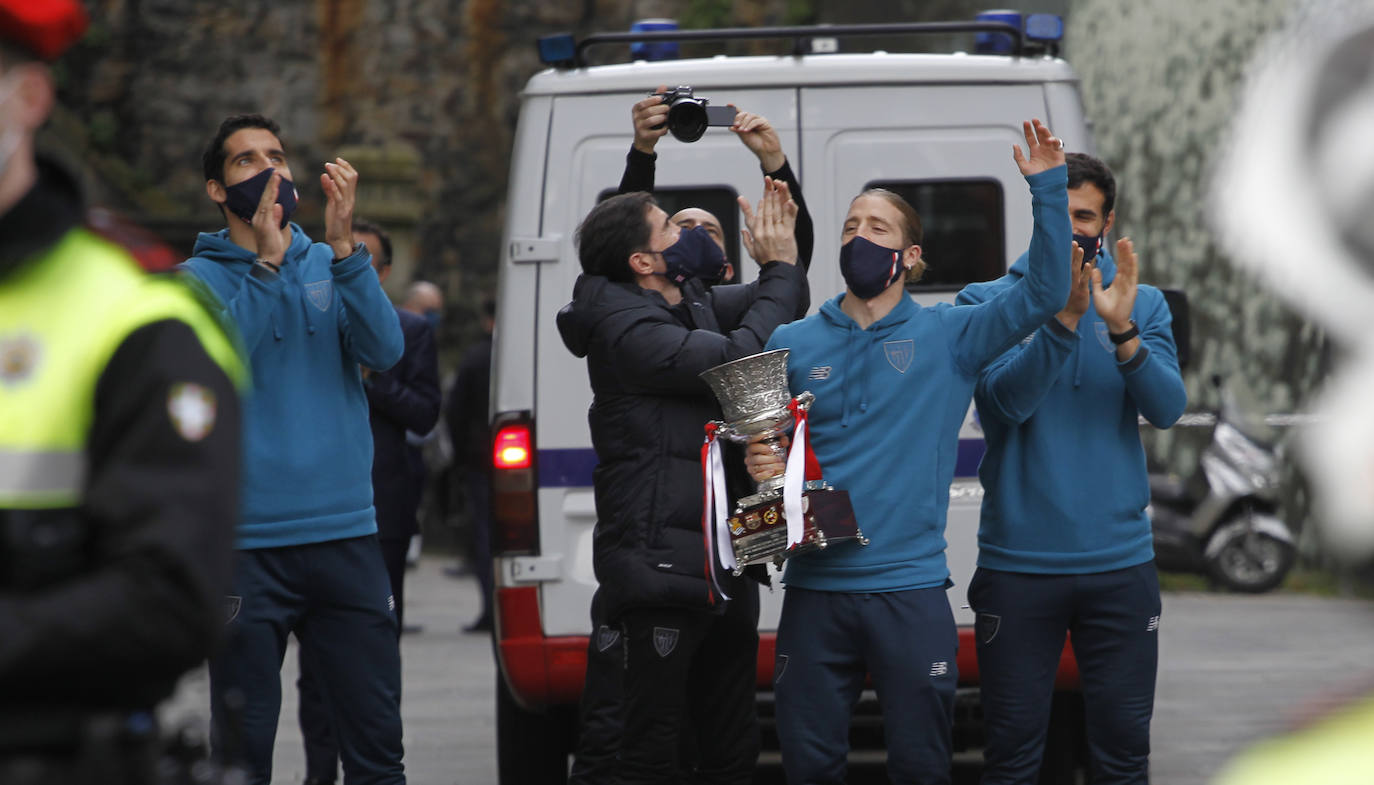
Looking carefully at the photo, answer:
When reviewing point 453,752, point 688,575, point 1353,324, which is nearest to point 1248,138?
point 1353,324

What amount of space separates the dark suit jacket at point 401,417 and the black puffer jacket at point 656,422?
1819 millimetres

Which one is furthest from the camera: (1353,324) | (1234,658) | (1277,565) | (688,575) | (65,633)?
(1277,565)

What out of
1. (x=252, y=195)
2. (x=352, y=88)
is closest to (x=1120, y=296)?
(x=252, y=195)

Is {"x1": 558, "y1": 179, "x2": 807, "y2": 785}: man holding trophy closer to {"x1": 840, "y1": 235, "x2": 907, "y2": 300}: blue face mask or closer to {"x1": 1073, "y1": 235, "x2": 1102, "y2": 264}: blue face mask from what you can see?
{"x1": 840, "y1": 235, "x2": 907, "y2": 300}: blue face mask

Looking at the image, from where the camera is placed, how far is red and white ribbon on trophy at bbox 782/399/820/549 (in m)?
4.05

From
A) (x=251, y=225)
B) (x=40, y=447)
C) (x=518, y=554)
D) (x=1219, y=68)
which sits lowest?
(x=518, y=554)

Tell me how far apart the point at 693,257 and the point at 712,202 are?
0.87 metres

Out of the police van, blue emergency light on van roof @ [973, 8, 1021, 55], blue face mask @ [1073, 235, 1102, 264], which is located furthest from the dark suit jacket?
blue face mask @ [1073, 235, 1102, 264]

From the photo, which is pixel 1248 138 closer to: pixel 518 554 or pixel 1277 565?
pixel 518 554

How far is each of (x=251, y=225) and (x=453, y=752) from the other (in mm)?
3372

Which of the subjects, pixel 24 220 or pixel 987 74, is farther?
pixel 987 74

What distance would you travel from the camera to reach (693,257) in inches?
185

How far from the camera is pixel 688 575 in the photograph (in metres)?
4.45

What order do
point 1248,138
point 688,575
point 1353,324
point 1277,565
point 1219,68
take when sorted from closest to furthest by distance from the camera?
point 1353,324
point 1248,138
point 688,575
point 1277,565
point 1219,68
